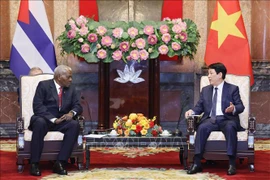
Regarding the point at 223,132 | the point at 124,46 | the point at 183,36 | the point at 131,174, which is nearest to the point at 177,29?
the point at 183,36

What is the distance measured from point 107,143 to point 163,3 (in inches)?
157

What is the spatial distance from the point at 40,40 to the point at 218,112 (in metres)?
3.44

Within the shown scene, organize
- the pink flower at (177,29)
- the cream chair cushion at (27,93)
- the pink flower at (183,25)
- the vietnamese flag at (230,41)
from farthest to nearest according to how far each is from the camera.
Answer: the vietnamese flag at (230,41) < the pink flower at (183,25) < the pink flower at (177,29) < the cream chair cushion at (27,93)

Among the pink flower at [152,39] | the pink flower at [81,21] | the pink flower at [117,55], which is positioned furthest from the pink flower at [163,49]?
the pink flower at [81,21]

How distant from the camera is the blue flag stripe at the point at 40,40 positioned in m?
9.13

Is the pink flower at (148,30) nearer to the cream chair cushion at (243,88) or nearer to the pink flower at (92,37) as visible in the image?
the pink flower at (92,37)

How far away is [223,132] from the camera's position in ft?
22.2

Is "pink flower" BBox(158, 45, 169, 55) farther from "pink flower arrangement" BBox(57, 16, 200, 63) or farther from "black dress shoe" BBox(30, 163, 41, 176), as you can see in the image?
"black dress shoe" BBox(30, 163, 41, 176)

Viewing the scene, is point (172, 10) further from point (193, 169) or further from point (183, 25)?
point (193, 169)

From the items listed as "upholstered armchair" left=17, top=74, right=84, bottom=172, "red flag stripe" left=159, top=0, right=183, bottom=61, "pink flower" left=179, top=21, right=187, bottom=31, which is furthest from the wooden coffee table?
"red flag stripe" left=159, top=0, right=183, bottom=61

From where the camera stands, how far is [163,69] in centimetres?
1033

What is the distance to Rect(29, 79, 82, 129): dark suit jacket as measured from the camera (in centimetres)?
683

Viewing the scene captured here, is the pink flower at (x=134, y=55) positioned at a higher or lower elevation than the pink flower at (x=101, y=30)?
lower

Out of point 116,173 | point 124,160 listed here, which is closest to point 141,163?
point 124,160
